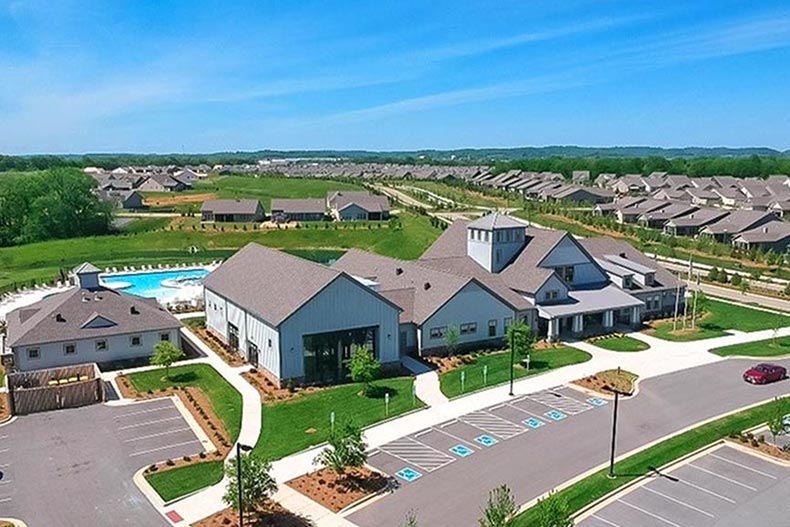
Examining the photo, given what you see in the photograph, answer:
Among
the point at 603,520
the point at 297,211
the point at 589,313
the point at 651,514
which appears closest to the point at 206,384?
the point at 603,520

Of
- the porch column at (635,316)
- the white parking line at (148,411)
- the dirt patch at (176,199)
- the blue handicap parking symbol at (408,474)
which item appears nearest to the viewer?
the blue handicap parking symbol at (408,474)

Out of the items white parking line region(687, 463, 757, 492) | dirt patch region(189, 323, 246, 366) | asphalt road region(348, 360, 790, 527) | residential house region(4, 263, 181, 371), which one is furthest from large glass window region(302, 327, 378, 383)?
white parking line region(687, 463, 757, 492)

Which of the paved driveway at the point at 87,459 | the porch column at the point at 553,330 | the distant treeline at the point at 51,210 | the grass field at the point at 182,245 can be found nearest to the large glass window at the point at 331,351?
the paved driveway at the point at 87,459

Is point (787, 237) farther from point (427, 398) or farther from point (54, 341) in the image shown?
point (54, 341)

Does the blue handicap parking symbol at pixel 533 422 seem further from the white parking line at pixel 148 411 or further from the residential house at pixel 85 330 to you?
the residential house at pixel 85 330

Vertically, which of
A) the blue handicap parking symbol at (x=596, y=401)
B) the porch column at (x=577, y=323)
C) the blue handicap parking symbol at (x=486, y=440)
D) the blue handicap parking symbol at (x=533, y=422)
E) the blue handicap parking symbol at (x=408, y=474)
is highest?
the porch column at (x=577, y=323)

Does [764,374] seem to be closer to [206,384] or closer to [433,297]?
[433,297]
